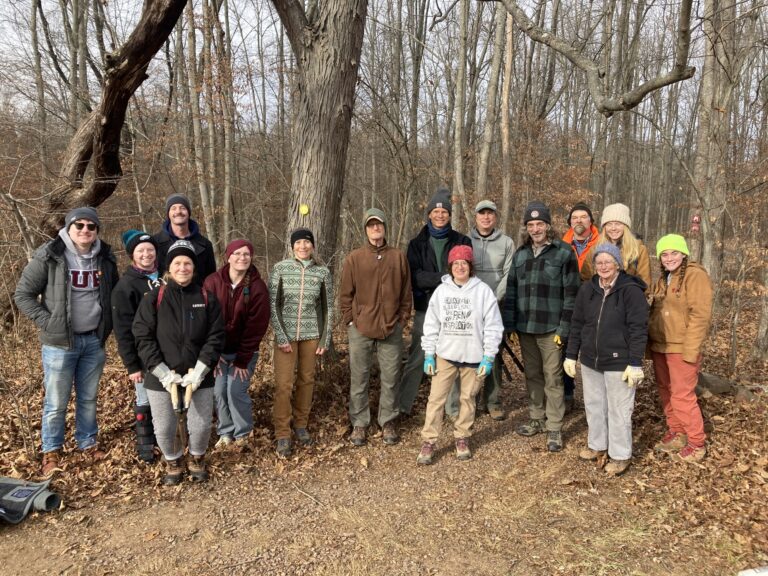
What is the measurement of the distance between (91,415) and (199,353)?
4.69 feet

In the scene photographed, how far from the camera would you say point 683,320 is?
4.19 metres

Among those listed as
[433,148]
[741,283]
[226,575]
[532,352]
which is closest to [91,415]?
[226,575]

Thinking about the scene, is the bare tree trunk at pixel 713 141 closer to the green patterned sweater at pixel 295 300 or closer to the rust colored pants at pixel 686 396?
the rust colored pants at pixel 686 396

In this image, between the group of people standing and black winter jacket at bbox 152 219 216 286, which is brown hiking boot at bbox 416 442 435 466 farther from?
black winter jacket at bbox 152 219 216 286

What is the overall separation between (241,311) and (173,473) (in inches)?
58.3

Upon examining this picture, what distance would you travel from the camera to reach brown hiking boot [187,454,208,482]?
13.4ft

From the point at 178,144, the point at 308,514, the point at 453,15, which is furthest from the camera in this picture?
the point at 453,15

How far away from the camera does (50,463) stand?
13.4 ft

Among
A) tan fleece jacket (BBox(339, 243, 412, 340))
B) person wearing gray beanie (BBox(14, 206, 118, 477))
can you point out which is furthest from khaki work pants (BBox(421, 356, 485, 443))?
person wearing gray beanie (BBox(14, 206, 118, 477))

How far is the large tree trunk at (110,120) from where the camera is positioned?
5.13 meters

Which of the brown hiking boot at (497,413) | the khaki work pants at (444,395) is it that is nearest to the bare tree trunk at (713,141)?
the brown hiking boot at (497,413)

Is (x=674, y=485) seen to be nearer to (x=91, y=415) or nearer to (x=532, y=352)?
(x=532, y=352)

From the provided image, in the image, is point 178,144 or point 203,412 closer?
point 203,412

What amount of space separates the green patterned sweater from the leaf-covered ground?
1.13 meters
